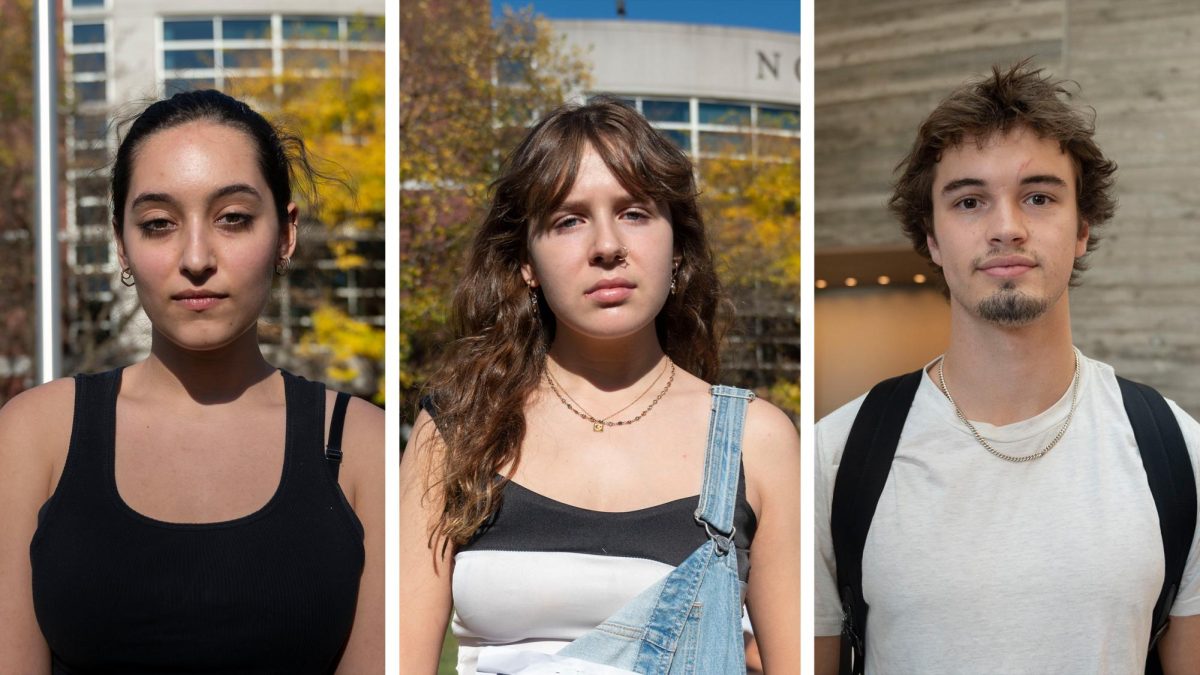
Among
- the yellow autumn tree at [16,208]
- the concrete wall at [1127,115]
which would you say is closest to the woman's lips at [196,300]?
the concrete wall at [1127,115]

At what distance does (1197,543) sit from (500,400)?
1.35 meters

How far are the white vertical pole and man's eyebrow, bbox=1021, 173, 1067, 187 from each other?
7.21 feet

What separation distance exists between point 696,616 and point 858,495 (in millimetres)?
473

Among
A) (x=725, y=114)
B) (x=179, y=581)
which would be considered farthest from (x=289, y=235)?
(x=725, y=114)

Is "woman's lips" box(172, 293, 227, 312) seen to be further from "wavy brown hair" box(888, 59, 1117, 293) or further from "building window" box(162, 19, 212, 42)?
"building window" box(162, 19, 212, 42)

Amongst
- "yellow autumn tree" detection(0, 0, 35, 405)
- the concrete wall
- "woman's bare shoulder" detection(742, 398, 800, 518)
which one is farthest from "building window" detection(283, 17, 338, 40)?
"woman's bare shoulder" detection(742, 398, 800, 518)

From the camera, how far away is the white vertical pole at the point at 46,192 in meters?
2.64

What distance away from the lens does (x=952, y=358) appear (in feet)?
7.47

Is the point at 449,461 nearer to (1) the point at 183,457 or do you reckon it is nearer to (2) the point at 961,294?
(1) the point at 183,457

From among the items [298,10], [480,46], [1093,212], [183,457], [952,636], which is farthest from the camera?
[298,10]

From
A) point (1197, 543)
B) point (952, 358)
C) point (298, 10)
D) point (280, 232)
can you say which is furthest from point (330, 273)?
point (1197, 543)

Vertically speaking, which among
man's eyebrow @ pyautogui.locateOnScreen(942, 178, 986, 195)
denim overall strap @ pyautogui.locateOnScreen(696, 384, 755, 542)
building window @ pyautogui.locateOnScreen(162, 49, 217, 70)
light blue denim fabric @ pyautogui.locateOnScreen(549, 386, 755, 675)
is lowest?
light blue denim fabric @ pyautogui.locateOnScreen(549, 386, 755, 675)

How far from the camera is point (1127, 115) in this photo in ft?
11.0

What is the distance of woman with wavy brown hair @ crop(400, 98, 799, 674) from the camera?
1.92m
